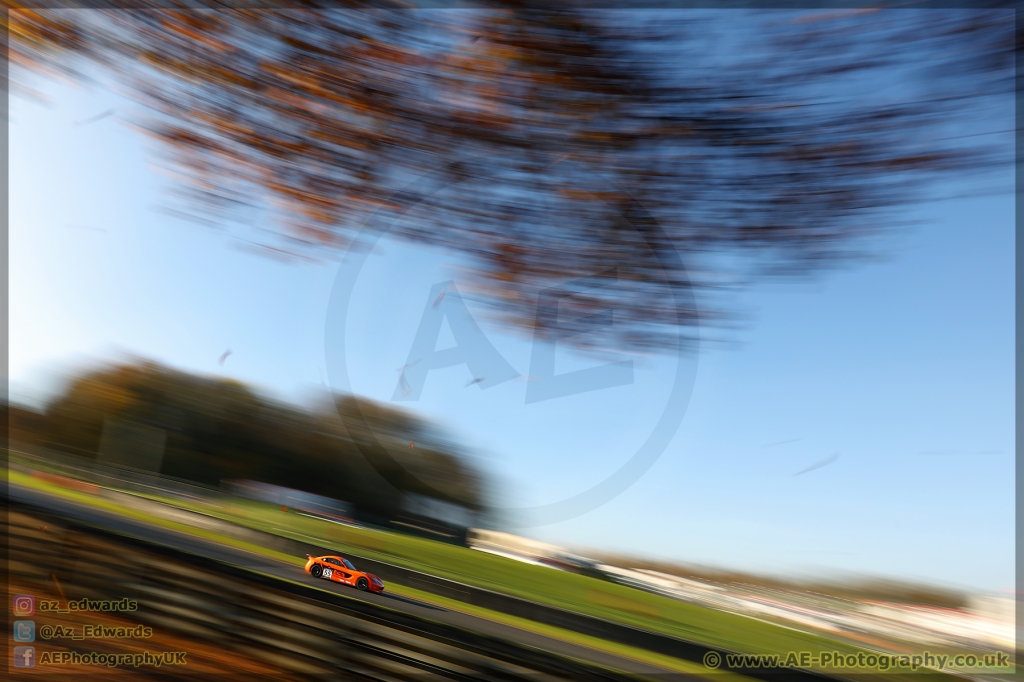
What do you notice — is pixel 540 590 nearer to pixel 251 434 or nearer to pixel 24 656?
pixel 251 434

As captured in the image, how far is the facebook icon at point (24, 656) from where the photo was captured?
1.98 meters

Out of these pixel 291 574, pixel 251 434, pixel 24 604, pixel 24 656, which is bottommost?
pixel 24 656

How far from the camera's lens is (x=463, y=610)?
1.98 m

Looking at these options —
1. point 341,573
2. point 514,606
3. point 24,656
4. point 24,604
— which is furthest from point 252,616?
point 514,606

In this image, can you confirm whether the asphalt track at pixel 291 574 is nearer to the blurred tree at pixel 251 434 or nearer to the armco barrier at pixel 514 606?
the armco barrier at pixel 514 606

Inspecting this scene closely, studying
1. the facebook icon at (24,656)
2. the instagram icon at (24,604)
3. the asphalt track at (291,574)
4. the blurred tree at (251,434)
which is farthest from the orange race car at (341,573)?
the instagram icon at (24,604)

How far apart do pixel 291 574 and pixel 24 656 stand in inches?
41.2

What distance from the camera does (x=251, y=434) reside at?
209 cm

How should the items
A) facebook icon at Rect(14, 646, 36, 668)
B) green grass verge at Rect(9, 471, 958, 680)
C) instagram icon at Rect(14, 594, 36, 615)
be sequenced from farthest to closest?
instagram icon at Rect(14, 594, 36, 615) → facebook icon at Rect(14, 646, 36, 668) → green grass verge at Rect(9, 471, 958, 680)

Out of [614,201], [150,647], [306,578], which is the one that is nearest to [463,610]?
[306,578]

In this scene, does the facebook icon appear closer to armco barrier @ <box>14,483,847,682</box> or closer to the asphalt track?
the asphalt track

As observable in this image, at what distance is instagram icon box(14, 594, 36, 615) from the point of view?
2.13 m

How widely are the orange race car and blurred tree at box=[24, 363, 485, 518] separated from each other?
241 mm

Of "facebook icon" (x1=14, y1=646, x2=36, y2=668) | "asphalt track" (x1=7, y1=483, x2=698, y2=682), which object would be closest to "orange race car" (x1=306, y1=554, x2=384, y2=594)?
"asphalt track" (x1=7, y1=483, x2=698, y2=682)
